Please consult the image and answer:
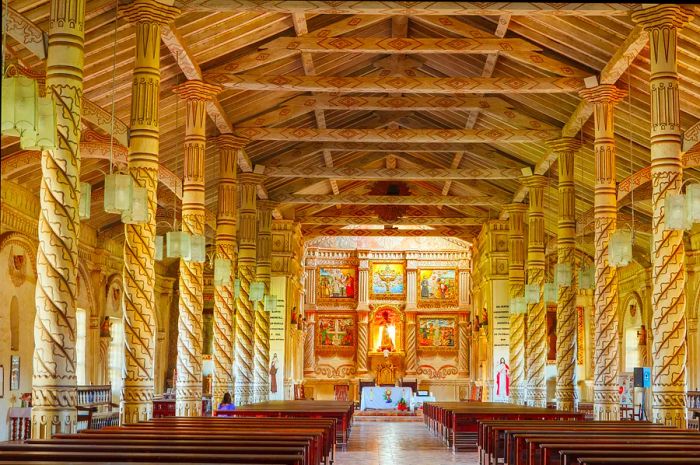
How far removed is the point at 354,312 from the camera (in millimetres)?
47406

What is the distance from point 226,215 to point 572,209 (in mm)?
8560

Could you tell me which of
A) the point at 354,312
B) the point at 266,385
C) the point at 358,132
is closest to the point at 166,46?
the point at 358,132

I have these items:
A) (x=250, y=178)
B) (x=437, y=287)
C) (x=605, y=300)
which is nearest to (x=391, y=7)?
(x=605, y=300)

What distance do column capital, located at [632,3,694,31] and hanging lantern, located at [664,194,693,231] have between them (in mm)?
3004

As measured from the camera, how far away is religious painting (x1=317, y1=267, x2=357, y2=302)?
47.7 metres

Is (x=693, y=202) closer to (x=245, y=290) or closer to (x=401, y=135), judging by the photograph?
(x=401, y=135)

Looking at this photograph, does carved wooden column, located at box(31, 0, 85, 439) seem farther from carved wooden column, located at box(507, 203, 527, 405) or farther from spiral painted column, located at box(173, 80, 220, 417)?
carved wooden column, located at box(507, 203, 527, 405)

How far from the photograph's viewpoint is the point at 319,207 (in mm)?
39312

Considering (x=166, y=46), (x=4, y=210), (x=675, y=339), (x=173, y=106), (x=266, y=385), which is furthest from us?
(x=266, y=385)

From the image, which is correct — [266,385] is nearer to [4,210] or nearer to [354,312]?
[4,210]

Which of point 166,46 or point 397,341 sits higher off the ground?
point 166,46

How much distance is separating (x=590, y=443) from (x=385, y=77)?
11794mm

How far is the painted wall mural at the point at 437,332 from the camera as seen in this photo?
47062 millimetres

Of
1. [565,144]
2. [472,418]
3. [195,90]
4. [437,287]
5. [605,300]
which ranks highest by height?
[195,90]
